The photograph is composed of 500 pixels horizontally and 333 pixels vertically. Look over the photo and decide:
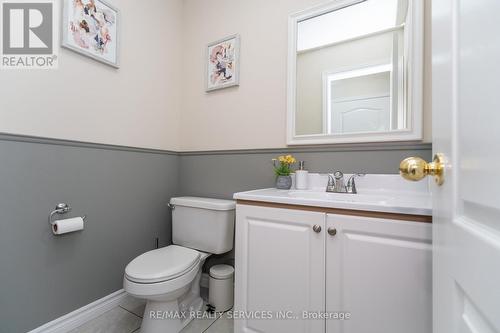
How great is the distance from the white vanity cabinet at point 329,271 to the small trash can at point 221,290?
360 mm

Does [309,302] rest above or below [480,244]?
below

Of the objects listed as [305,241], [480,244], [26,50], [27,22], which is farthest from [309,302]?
[27,22]

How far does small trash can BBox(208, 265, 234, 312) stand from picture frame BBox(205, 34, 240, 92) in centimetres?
138

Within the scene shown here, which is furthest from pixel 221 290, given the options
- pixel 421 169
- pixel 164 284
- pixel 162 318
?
pixel 421 169

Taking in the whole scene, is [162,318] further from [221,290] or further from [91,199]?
[91,199]

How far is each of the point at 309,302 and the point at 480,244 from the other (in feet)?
2.73

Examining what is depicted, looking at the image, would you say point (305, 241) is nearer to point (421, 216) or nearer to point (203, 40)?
point (421, 216)

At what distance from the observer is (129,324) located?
139 cm

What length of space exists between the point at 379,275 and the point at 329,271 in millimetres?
182

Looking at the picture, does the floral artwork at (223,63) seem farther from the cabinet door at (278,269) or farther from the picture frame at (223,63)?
the cabinet door at (278,269)

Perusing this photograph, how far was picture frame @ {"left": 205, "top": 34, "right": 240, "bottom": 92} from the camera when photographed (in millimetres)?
1757

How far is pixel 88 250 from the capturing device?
4.60ft

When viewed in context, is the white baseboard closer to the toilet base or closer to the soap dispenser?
the toilet base

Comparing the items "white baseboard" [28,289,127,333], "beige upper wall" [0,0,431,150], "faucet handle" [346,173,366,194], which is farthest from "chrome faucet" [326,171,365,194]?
"white baseboard" [28,289,127,333]
